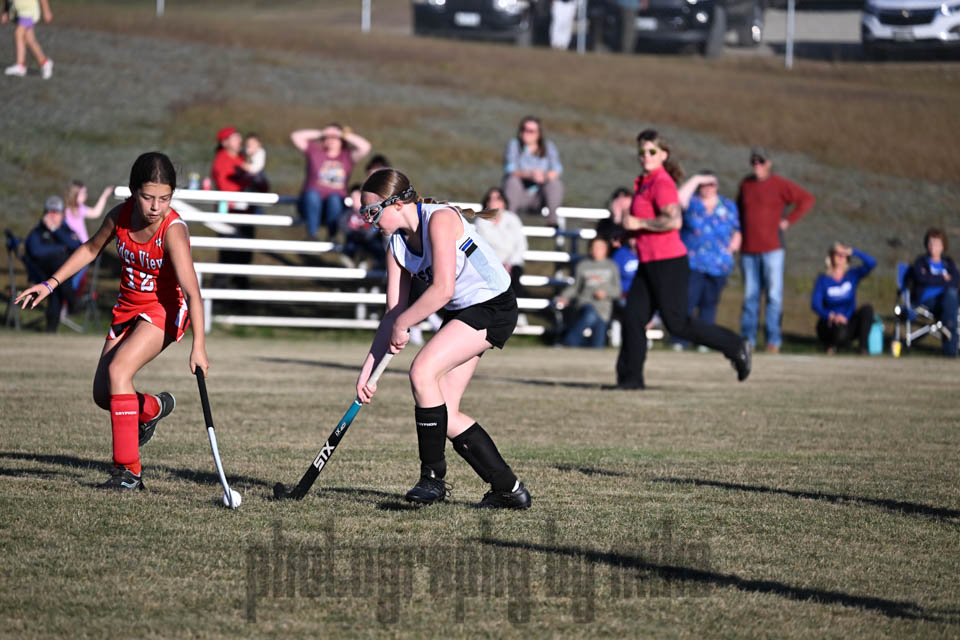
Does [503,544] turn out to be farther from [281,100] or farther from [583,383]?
[281,100]

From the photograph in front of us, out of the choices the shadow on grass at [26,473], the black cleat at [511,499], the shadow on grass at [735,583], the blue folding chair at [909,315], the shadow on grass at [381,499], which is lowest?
the blue folding chair at [909,315]

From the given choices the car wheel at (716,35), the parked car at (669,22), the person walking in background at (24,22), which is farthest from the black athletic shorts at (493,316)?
the car wheel at (716,35)

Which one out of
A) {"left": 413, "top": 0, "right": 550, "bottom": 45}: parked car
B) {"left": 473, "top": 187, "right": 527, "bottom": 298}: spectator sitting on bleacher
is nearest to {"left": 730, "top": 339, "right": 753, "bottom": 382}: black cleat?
{"left": 473, "top": 187, "right": 527, "bottom": 298}: spectator sitting on bleacher

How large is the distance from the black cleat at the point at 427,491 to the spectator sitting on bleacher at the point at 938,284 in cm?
1255

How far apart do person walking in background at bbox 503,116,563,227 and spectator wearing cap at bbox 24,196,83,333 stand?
5535mm

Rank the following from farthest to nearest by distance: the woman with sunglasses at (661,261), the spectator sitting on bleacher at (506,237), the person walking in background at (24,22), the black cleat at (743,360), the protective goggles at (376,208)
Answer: the person walking in background at (24,22), the spectator sitting on bleacher at (506,237), the black cleat at (743,360), the woman with sunglasses at (661,261), the protective goggles at (376,208)

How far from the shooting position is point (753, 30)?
35250 millimetres

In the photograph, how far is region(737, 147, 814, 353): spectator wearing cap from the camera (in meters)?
16.1

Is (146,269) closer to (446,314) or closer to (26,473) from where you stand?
(26,473)

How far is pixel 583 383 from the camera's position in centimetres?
1227

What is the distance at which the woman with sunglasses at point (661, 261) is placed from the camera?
10.8 metres

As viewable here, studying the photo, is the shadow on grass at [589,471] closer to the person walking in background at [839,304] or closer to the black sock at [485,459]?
the black sock at [485,459]

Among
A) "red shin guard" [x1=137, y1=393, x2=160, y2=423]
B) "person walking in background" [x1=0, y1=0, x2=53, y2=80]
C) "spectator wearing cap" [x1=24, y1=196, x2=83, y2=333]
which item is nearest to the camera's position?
"red shin guard" [x1=137, y1=393, x2=160, y2=423]

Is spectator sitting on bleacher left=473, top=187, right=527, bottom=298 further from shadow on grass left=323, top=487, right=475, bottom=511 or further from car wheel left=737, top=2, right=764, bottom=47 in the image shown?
car wheel left=737, top=2, right=764, bottom=47
